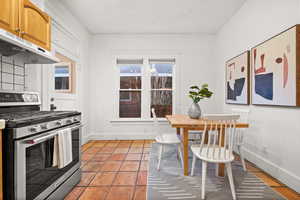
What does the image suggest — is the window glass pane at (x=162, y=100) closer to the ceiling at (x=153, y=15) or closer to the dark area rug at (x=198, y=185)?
the ceiling at (x=153, y=15)

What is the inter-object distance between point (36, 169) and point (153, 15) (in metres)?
3.28

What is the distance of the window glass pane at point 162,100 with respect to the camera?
4824 millimetres

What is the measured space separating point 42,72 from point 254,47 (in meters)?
3.26

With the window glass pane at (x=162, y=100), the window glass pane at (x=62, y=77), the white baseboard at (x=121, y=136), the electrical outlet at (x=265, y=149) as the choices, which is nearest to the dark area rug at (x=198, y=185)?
the electrical outlet at (x=265, y=149)

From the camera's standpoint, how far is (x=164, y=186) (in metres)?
2.15

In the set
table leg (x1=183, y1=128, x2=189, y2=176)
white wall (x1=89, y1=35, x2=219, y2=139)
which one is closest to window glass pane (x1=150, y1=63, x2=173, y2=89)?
white wall (x1=89, y1=35, x2=219, y2=139)

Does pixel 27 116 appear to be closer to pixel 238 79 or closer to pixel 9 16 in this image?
pixel 9 16

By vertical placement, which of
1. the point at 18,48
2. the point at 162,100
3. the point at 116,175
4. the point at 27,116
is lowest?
the point at 116,175

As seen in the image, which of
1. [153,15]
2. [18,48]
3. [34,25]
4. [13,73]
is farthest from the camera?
[153,15]

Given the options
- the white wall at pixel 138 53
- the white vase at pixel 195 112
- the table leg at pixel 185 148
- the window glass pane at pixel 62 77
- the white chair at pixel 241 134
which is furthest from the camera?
the white wall at pixel 138 53

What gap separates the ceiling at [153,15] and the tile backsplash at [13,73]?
1550 millimetres

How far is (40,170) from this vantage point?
1.50 meters

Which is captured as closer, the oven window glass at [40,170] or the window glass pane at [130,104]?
the oven window glass at [40,170]

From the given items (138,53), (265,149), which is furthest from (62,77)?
(265,149)
